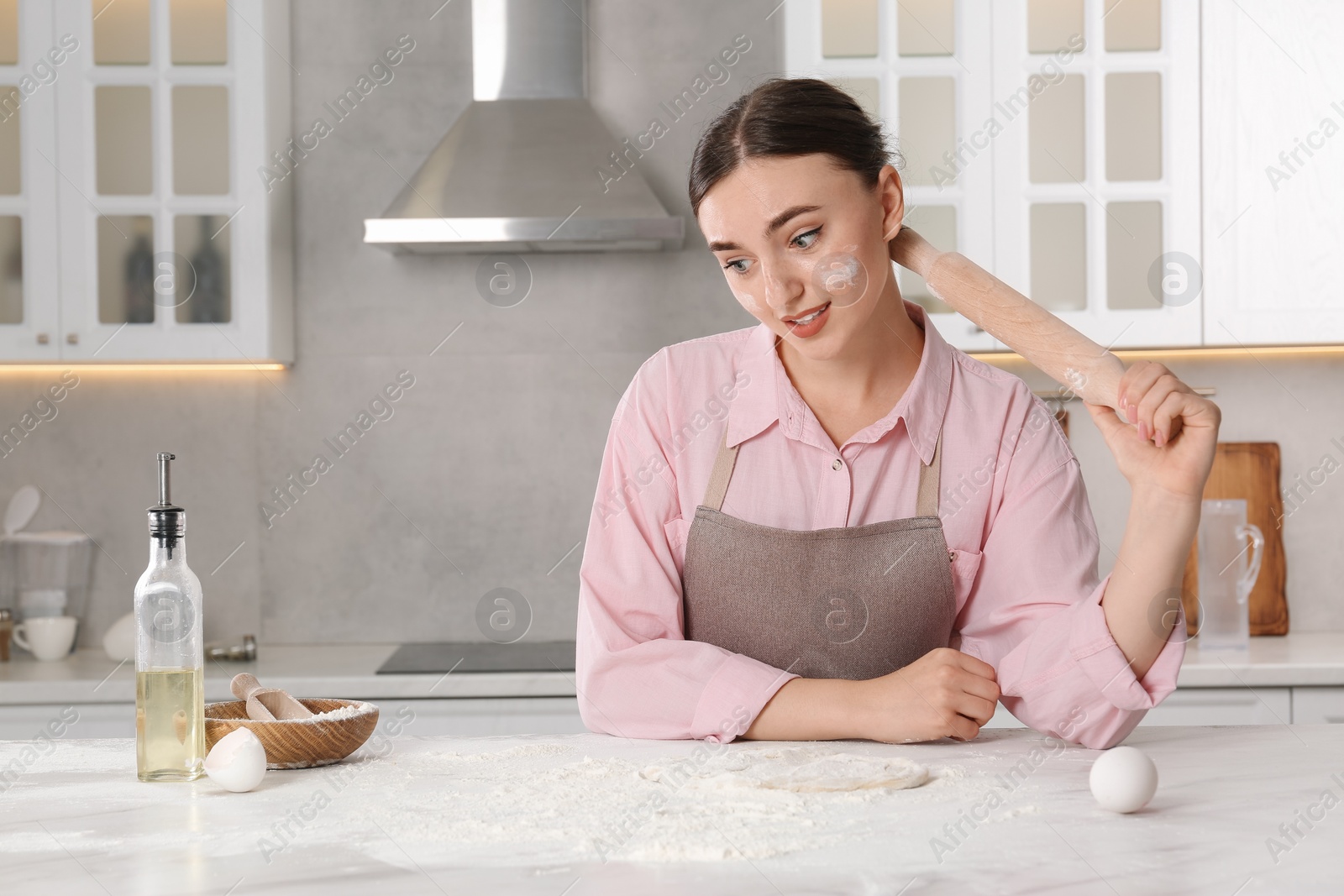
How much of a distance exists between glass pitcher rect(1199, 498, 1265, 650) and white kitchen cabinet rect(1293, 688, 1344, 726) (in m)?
0.16

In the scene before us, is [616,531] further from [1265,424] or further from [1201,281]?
[1265,424]

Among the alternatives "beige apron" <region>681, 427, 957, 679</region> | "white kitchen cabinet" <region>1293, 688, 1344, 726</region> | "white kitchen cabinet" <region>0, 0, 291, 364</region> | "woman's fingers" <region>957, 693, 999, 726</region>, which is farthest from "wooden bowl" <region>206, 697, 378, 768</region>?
"white kitchen cabinet" <region>1293, 688, 1344, 726</region>

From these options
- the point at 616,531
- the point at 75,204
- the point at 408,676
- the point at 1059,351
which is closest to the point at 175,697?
the point at 616,531

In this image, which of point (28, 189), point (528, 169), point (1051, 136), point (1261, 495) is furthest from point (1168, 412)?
point (28, 189)

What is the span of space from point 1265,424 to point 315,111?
2.36 meters

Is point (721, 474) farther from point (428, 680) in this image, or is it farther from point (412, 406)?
point (412, 406)

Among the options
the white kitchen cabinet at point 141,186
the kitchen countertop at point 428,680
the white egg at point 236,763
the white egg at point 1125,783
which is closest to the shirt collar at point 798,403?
the white egg at point 1125,783

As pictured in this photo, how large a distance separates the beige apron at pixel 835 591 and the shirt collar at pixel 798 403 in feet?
0.33

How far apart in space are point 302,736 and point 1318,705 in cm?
203

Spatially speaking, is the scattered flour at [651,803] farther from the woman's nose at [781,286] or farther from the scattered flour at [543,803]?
the woman's nose at [781,286]

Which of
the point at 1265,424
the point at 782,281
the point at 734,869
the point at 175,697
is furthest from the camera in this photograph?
the point at 1265,424

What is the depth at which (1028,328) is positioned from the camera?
43.8 inches

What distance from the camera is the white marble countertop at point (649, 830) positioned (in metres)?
0.72

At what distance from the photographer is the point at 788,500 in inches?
53.2
